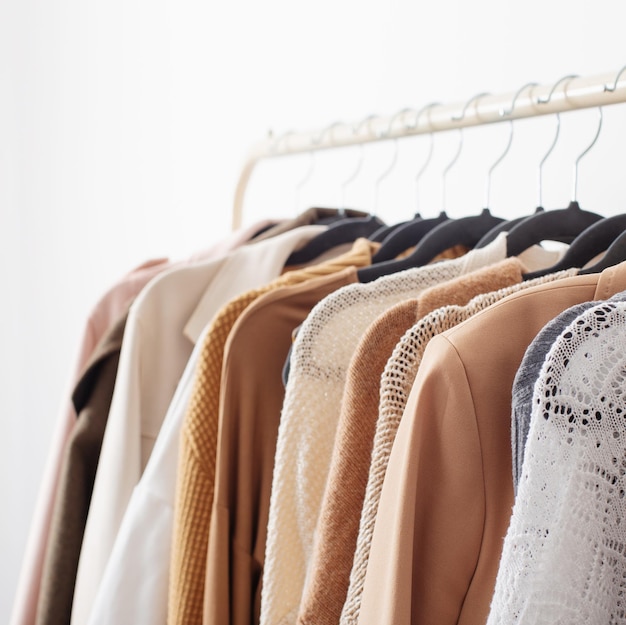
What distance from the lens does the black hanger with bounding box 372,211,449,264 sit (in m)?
0.89

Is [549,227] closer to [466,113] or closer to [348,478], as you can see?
[466,113]

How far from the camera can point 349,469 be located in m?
0.62

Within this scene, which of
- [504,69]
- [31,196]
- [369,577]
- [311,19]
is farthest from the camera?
[31,196]

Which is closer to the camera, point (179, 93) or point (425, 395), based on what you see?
point (425, 395)

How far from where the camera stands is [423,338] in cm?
59

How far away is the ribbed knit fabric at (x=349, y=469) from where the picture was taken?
24.2 inches

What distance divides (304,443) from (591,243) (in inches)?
11.9

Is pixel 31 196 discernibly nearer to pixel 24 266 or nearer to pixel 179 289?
pixel 24 266

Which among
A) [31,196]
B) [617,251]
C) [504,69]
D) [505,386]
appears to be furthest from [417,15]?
[31,196]

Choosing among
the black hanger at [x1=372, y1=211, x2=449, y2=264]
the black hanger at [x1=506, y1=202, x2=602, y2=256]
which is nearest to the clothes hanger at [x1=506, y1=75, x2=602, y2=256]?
the black hanger at [x1=506, y1=202, x2=602, y2=256]

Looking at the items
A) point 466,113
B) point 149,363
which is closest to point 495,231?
point 466,113

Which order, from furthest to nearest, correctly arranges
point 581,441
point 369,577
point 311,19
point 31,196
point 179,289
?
point 31,196, point 311,19, point 179,289, point 369,577, point 581,441

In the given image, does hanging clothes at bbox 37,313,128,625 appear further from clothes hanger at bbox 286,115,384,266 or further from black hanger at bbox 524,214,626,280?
black hanger at bbox 524,214,626,280

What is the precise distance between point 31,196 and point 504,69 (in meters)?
1.49
